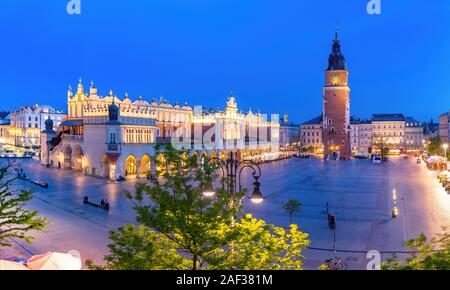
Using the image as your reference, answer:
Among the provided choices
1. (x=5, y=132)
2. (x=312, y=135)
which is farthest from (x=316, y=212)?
(x=5, y=132)

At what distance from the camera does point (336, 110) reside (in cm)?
9062

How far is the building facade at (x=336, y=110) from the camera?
295 ft

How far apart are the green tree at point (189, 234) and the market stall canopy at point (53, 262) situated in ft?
18.0

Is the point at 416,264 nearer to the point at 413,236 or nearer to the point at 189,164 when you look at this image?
the point at 189,164

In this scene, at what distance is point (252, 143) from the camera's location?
7850 cm

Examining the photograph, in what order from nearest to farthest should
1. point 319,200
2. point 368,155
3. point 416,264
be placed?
1. point 416,264
2. point 319,200
3. point 368,155

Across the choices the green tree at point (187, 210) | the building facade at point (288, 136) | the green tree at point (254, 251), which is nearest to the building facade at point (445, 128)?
the building facade at point (288, 136)

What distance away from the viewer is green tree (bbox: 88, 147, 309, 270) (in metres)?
9.04

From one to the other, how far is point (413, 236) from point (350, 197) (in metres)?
13.7

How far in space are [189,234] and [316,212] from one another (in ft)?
68.3

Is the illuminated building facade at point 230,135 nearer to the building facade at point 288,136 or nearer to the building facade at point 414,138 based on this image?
the building facade at point 288,136

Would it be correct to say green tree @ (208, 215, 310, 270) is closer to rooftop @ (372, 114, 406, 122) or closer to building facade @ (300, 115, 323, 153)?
building facade @ (300, 115, 323, 153)
